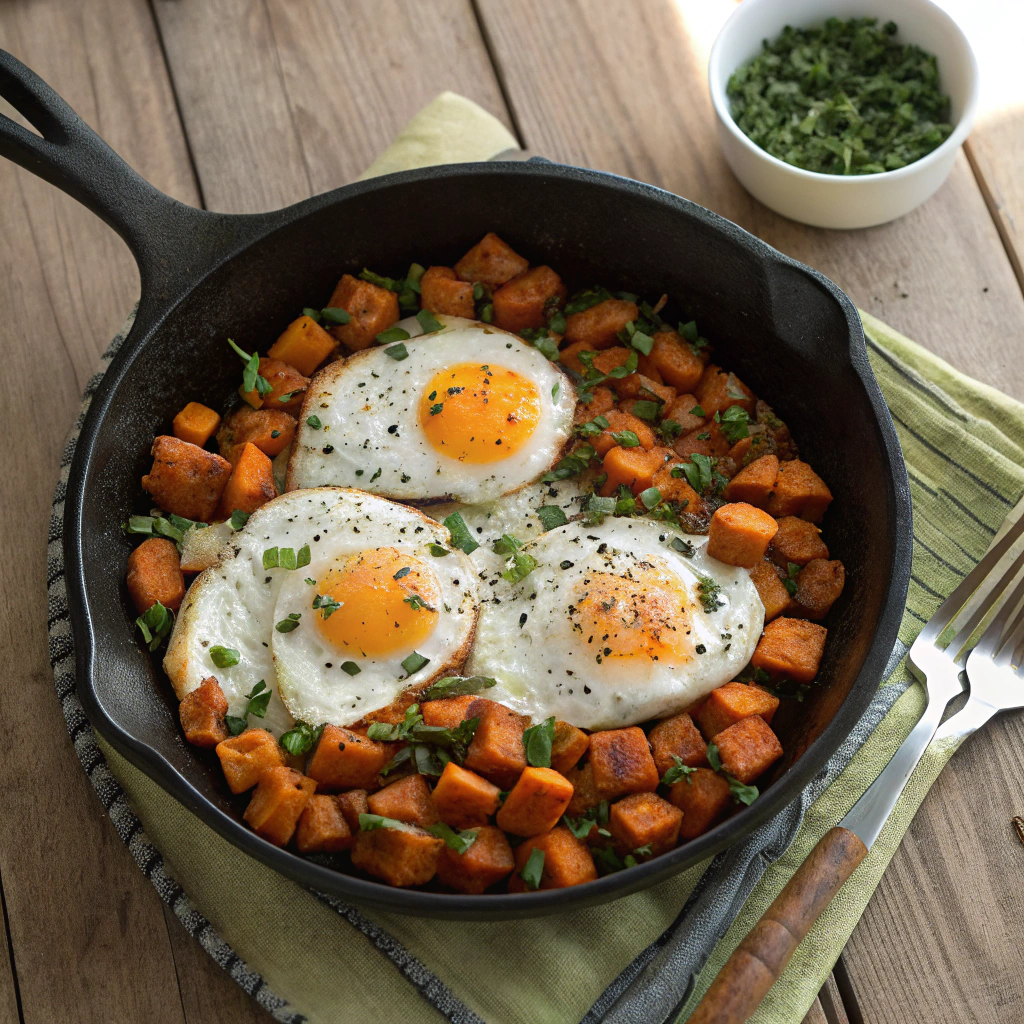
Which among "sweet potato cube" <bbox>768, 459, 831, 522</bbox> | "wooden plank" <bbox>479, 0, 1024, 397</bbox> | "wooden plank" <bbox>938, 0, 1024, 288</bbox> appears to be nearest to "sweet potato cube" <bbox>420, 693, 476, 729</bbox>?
"sweet potato cube" <bbox>768, 459, 831, 522</bbox>

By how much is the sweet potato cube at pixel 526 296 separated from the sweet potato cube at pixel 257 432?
736 millimetres

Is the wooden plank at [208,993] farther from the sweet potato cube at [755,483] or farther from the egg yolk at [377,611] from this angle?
the sweet potato cube at [755,483]

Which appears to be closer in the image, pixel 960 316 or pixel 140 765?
pixel 140 765

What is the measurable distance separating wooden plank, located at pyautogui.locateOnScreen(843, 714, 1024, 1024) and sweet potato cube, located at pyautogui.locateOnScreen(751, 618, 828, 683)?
567 millimetres

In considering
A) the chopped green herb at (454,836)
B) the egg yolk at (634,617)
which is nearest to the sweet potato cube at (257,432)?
the egg yolk at (634,617)

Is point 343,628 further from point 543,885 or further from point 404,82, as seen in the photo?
point 404,82

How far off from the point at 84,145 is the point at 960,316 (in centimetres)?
282

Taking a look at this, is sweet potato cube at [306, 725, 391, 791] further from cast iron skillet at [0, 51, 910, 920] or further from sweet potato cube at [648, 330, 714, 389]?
sweet potato cube at [648, 330, 714, 389]

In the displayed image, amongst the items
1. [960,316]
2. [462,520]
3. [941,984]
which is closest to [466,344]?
[462,520]

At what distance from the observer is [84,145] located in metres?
2.87

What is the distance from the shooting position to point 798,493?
299 centimetres

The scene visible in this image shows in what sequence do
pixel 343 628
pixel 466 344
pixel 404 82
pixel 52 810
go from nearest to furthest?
pixel 343 628, pixel 52 810, pixel 466 344, pixel 404 82

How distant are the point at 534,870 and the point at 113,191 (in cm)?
211

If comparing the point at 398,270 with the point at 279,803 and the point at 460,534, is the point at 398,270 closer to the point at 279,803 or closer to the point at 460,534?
the point at 460,534
